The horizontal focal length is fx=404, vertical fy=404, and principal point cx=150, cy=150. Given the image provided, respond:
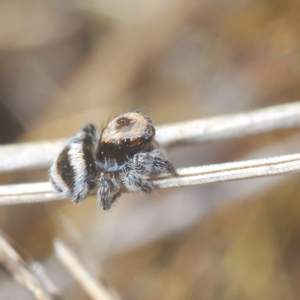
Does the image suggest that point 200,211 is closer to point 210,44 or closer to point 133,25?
point 210,44

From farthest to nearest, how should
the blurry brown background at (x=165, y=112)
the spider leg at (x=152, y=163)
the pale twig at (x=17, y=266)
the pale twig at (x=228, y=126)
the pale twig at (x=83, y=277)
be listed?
the blurry brown background at (x=165, y=112) → the pale twig at (x=83, y=277) → the pale twig at (x=228, y=126) → the pale twig at (x=17, y=266) → the spider leg at (x=152, y=163)

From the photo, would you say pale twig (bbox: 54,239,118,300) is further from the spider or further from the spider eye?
the spider eye

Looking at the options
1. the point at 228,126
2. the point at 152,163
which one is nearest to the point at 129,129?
the point at 152,163

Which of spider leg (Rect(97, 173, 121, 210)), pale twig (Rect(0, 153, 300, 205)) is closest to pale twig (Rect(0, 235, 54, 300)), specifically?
pale twig (Rect(0, 153, 300, 205))

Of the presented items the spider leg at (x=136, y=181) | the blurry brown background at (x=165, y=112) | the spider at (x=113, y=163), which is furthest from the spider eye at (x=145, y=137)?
the blurry brown background at (x=165, y=112)

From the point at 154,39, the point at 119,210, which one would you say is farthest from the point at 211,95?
the point at 119,210

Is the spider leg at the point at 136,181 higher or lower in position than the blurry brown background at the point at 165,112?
lower

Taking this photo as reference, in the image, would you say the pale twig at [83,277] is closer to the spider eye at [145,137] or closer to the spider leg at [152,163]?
the spider leg at [152,163]

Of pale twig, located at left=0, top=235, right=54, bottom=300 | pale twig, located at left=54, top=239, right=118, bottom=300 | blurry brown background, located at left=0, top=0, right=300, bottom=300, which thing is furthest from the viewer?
blurry brown background, located at left=0, top=0, right=300, bottom=300

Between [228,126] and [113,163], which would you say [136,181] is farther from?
[228,126]
